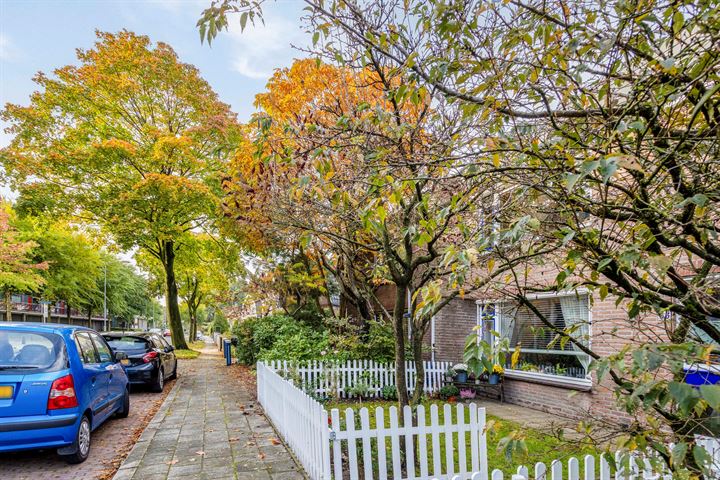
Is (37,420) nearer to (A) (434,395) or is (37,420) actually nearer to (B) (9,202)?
(A) (434,395)

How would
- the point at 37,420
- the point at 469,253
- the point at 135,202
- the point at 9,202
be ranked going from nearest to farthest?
the point at 469,253
the point at 37,420
the point at 135,202
the point at 9,202

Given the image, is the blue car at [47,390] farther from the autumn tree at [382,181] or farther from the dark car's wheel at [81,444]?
the autumn tree at [382,181]

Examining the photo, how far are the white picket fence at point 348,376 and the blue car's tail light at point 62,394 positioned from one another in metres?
4.63

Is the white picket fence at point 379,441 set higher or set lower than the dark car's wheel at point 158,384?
higher

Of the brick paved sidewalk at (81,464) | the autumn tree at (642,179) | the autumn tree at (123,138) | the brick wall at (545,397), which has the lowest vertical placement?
the brick wall at (545,397)

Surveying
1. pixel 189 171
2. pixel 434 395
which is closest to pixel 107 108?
pixel 189 171

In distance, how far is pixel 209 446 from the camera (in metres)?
5.96

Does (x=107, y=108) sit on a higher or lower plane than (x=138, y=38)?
lower

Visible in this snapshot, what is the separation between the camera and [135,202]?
16.5 metres

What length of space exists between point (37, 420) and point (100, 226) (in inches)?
652

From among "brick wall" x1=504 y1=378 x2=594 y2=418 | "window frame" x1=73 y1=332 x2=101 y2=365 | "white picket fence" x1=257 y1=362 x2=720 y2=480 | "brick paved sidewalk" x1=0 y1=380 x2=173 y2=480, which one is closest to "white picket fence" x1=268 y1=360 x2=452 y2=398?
"brick wall" x1=504 y1=378 x2=594 y2=418

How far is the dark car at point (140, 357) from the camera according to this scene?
1024 cm

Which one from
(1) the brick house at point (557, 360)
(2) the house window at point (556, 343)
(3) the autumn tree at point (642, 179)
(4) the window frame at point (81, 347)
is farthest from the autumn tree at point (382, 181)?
(2) the house window at point (556, 343)

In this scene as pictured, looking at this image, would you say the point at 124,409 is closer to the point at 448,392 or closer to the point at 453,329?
the point at 448,392
